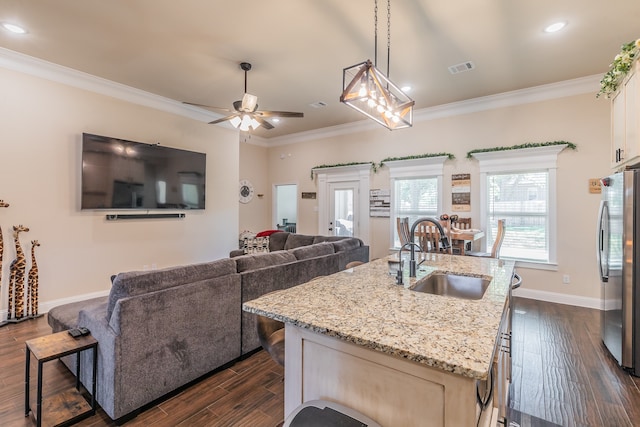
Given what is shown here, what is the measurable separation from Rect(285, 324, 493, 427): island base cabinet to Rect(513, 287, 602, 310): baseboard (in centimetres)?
416

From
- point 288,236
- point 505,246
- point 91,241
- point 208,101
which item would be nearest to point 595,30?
point 505,246

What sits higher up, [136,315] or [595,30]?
[595,30]

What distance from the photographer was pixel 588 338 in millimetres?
3152

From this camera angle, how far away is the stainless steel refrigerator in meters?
2.46

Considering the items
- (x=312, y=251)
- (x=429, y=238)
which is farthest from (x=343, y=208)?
(x=312, y=251)

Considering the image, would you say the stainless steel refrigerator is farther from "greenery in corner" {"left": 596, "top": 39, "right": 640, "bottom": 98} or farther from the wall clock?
the wall clock

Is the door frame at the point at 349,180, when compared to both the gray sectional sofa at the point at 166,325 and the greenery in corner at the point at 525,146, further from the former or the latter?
the gray sectional sofa at the point at 166,325

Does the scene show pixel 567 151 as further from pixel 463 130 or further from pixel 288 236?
pixel 288 236

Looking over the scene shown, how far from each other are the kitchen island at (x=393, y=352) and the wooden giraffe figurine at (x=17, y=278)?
13.0 ft

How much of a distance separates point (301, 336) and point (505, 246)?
475cm

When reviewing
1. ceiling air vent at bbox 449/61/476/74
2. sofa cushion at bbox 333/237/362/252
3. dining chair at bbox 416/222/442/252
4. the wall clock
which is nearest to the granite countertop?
sofa cushion at bbox 333/237/362/252

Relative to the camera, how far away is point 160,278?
6.85 ft

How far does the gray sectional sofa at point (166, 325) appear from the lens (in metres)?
1.87

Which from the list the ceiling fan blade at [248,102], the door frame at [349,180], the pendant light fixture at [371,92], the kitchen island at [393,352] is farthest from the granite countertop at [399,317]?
the door frame at [349,180]
